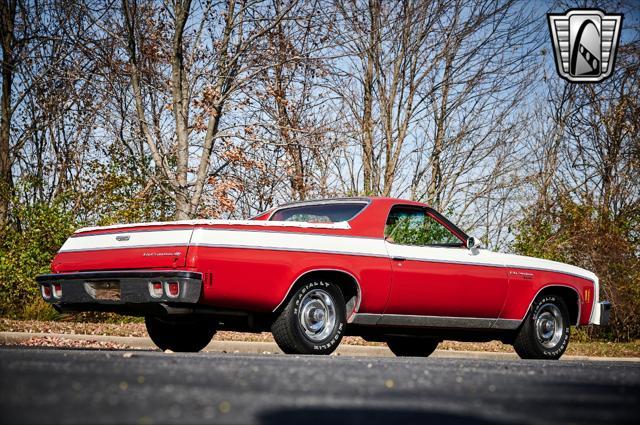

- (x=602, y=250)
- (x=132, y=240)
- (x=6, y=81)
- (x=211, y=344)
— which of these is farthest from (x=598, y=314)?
(x=6, y=81)

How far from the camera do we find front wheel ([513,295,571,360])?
942 cm

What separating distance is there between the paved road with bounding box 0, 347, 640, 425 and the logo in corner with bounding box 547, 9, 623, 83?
13.5m

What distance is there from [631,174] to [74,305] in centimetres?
1705

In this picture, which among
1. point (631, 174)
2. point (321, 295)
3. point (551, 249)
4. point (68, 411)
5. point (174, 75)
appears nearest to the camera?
point (68, 411)

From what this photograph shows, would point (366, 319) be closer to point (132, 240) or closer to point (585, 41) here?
point (132, 240)

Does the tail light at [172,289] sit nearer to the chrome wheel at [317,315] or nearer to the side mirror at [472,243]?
the chrome wheel at [317,315]

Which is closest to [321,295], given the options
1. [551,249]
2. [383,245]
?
[383,245]

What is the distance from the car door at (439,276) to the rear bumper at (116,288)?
209 cm

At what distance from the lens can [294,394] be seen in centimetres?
411

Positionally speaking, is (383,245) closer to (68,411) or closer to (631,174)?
(68,411)

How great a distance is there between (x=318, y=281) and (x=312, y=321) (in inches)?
13.9

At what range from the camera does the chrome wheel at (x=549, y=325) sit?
31.3ft

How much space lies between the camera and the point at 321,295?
7.78 meters

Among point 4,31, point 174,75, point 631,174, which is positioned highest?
point 4,31
